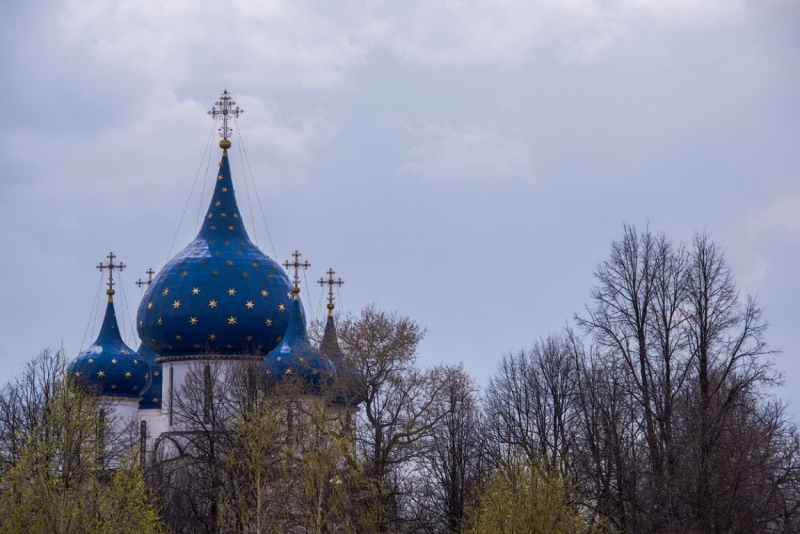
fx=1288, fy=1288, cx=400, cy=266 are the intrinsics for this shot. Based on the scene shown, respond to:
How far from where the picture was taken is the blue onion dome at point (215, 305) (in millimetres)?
44406

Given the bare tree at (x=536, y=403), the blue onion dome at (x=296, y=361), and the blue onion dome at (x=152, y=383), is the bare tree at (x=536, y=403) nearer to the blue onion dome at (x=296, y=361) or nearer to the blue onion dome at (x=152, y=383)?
the blue onion dome at (x=296, y=361)

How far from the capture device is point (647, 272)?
26094 mm

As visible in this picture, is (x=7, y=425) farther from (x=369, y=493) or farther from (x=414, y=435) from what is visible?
(x=369, y=493)

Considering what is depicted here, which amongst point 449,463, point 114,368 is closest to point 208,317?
point 114,368

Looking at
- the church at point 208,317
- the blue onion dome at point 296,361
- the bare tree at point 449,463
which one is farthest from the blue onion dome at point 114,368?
the bare tree at point 449,463

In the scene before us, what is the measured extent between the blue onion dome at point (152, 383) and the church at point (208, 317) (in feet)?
7.82

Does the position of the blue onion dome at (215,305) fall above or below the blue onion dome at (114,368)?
above

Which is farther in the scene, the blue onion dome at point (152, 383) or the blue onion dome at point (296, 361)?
the blue onion dome at point (152, 383)

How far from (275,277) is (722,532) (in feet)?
83.4

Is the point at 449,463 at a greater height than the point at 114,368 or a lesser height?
lesser

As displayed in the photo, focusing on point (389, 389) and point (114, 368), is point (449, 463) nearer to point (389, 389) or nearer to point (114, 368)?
point (389, 389)

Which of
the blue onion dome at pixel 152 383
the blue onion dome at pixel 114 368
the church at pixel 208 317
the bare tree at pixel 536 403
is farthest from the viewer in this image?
the blue onion dome at pixel 152 383

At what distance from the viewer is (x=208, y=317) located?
44375 millimetres

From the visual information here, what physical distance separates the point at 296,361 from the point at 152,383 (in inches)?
496
